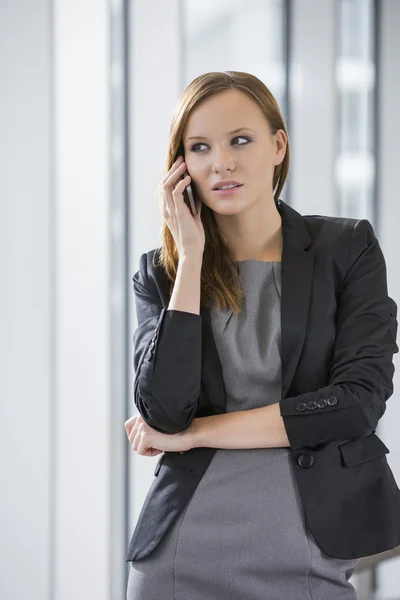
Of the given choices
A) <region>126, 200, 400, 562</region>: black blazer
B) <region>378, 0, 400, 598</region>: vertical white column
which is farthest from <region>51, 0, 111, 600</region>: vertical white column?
<region>378, 0, 400, 598</region>: vertical white column

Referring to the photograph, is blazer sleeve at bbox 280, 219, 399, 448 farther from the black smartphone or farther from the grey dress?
the black smartphone

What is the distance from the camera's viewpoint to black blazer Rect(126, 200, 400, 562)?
1.55 metres

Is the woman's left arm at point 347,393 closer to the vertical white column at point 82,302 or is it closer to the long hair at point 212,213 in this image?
the long hair at point 212,213

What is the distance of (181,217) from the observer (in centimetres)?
172

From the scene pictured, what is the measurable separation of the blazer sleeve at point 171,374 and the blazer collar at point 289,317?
6 cm

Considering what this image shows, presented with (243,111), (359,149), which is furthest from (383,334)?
(359,149)

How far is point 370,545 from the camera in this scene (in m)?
1.55

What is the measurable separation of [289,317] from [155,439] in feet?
1.23

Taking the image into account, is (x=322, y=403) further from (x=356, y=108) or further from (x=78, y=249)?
(x=356, y=108)

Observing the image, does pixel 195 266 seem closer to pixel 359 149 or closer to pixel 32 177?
pixel 32 177

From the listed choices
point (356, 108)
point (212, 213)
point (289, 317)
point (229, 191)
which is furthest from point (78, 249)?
point (356, 108)

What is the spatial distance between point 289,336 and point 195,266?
243 mm

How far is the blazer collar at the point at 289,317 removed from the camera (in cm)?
160

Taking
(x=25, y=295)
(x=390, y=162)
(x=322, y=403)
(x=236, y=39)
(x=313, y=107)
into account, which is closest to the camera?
(x=322, y=403)
